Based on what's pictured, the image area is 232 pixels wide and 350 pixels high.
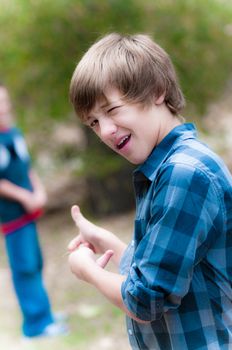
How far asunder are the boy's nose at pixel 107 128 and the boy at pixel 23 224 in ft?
6.67

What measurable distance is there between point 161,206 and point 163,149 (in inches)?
7.1

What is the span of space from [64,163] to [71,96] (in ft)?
14.1

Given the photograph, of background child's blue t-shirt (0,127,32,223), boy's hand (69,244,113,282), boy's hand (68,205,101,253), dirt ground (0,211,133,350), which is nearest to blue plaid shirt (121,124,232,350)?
boy's hand (69,244,113,282)

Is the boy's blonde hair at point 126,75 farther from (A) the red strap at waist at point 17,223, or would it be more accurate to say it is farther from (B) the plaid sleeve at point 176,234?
(A) the red strap at waist at point 17,223

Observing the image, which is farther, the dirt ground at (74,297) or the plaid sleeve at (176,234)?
the dirt ground at (74,297)

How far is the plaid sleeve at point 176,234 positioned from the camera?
1.24 m

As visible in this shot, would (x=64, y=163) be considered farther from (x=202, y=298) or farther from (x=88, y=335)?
(x=202, y=298)

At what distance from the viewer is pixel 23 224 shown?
3.44 m

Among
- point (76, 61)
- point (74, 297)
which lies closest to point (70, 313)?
point (74, 297)

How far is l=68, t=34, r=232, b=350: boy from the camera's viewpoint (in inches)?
49.1

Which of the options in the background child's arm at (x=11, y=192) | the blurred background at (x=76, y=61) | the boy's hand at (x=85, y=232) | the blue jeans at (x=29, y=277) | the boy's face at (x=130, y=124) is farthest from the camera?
the blurred background at (x=76, y=61)

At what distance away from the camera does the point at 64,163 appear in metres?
5.76

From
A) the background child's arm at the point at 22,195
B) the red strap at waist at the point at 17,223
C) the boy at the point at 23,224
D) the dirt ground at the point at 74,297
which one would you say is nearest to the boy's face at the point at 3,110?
the boy at the point at 23,224

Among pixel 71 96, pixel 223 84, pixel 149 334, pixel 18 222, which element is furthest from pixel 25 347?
pixel 223 84
